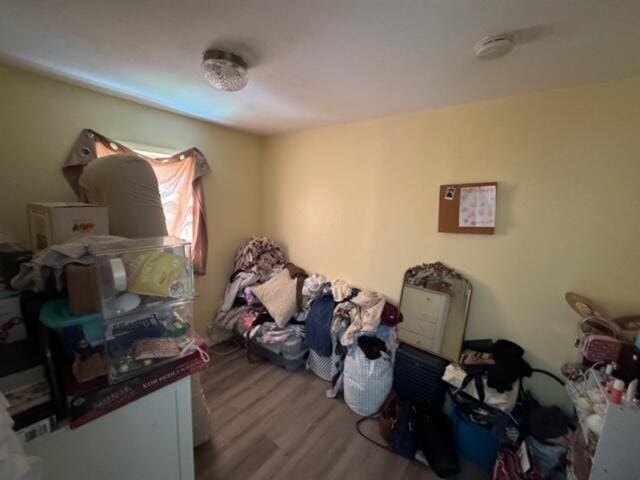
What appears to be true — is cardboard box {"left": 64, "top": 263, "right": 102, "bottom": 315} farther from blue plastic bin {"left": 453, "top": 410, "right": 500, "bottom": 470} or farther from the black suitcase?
blue plastic bin {"left": 453, "top": 410, "right": 500, "bottom": 470}

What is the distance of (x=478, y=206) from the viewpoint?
1786 mm

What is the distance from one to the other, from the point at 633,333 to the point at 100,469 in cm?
235

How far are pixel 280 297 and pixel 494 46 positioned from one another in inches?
85.8

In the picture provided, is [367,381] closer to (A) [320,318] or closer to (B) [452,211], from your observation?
(A) [320,318]

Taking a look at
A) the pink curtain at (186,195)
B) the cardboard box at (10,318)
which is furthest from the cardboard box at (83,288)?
the pink curtain at (186,195)

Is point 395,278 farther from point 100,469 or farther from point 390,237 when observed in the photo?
point 100,469

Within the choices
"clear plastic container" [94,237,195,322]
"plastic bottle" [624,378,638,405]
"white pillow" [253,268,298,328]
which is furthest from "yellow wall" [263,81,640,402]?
"clear plastic container" [94,237,195,322]

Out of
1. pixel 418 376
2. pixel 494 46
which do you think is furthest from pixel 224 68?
→ pixel 418 376

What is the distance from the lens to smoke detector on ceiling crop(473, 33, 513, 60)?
1.05m

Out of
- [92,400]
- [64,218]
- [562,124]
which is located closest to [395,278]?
[562,124]

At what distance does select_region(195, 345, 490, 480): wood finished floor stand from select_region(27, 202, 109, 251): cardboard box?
4.71ft

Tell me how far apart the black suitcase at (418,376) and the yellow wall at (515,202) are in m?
0.35

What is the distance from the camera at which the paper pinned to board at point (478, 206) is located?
1737 millimetres

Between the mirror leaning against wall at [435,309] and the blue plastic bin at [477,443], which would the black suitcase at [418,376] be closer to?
the mirror leaning against wall at [435,309]
